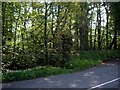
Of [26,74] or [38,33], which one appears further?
[38,33]

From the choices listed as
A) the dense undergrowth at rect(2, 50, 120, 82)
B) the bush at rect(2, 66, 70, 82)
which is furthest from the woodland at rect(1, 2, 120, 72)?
the bush at rect(2, 66, 70, 82)

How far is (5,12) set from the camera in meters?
17.2

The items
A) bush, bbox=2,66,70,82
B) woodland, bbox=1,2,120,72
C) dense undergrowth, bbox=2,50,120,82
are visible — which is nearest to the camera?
bush, bbox=2,66,70,82

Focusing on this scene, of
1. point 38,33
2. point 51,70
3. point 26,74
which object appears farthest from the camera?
point 38,33

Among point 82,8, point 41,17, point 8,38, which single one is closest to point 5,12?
point 8,38

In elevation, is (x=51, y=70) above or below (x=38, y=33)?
below

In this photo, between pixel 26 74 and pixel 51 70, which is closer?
pixel 26 74

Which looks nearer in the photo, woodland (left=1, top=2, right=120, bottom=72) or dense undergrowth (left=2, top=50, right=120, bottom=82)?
dense undergrowth (left=2, top=50, right=120, bottom=82)

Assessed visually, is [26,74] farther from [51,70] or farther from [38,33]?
[38,33]

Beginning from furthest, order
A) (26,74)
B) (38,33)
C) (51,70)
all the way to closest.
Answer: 1. (38,33)
2. (51,70)
3. (26,74)

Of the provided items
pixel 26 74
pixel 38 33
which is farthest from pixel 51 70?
pixel 38 33

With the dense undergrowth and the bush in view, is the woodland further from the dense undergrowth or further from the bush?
the bush

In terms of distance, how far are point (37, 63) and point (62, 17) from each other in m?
4.47

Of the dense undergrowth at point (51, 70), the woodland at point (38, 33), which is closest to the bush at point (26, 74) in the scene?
the dense undergrowth at point (51, 70)
